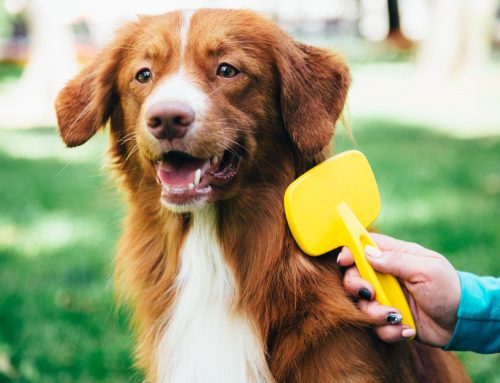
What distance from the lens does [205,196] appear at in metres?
2.96

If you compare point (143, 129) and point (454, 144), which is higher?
point (143, 129)

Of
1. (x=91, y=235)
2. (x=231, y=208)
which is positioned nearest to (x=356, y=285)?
(x=231, y=208)

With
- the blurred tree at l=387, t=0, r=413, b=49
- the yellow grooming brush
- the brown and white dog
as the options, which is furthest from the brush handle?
the blurred tree at l=387, t=0, r=413, b=49

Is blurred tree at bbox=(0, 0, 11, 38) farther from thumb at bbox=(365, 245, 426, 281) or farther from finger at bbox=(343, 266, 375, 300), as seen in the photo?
thumb at bbox=(365, 245, 426, 281)

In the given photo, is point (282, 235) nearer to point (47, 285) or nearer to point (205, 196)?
point (205, 196)

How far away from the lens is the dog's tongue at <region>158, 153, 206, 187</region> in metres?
3.02

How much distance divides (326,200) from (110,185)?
1.36 meters

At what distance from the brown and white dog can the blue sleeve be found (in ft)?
1.15

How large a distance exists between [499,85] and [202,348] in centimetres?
1622

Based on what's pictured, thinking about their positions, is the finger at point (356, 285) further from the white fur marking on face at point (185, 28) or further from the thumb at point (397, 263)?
the white fur marking on face at point (185, 28)

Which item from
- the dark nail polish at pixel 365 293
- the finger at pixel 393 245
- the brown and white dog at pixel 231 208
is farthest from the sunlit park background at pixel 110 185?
the dark nail polish at pixel 365 293

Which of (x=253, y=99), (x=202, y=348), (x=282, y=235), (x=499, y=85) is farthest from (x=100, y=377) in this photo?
(x=499, y=85)

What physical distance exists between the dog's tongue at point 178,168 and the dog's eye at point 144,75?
45cm

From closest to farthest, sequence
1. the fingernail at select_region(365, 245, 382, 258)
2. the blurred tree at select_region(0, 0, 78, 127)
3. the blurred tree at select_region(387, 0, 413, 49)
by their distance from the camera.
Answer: the fingernail at select_region(365, 245, 382, 258), the blurred tree at select_region(0, 0, 78, 127), the blurred tree at select_region(387, 0, 413, 49)
